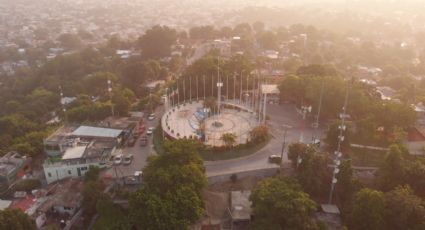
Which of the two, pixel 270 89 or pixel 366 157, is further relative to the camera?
pixel 270 89

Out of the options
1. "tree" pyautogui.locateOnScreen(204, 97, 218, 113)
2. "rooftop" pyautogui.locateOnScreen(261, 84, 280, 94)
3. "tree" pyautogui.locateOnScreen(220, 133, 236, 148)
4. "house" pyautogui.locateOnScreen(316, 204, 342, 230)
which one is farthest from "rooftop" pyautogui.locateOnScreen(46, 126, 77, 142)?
"house" pyautogui.locateOnScreen(316, 204, 342, 230)

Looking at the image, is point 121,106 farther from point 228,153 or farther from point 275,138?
point 275,138

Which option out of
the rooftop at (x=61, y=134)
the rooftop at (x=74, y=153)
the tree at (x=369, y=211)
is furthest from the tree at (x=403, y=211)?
the rooftop at (x=61, y=134)

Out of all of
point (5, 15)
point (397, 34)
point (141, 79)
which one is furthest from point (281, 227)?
point (5, 15)

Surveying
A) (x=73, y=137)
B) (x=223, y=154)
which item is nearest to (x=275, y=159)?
(x=223, y=154)

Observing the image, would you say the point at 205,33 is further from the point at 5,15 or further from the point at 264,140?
the point at 5,15

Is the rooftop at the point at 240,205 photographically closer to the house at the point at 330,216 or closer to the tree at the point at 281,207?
the tree at the point at 281,207
